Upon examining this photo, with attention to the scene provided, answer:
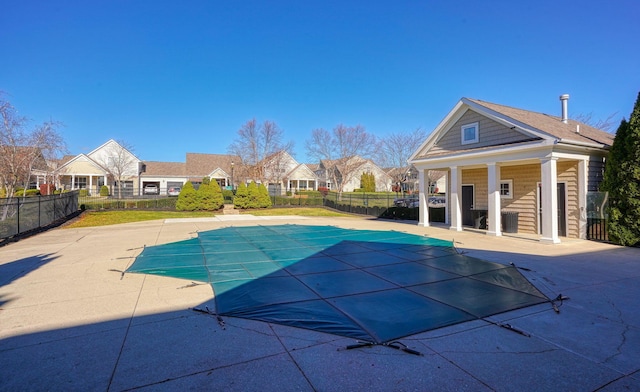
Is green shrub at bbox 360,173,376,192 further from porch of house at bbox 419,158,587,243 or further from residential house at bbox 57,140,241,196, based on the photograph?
porch of house at bbox 419,158,587,243

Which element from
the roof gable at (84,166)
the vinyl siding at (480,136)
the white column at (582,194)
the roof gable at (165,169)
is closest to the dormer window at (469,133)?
the vinyl siding at (480,136)

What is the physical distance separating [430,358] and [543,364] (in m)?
1.05

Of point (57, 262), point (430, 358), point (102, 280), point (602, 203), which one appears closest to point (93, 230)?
point (57, 262)

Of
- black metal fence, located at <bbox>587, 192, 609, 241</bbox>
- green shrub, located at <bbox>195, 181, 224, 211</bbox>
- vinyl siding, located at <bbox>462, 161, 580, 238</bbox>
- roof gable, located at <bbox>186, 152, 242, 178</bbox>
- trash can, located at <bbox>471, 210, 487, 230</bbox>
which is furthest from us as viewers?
roof gable, located at <bbox>186, 152, 242, 178</bbox>

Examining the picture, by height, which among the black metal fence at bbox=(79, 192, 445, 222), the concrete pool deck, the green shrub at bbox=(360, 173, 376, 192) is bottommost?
the concrete pool deck

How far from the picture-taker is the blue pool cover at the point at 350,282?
4.14m

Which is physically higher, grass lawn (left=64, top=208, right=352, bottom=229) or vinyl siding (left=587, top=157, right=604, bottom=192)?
vinyl siding (left=587, top=157, right=604, bottom=192)

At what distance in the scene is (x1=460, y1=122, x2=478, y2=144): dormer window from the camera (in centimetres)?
1293

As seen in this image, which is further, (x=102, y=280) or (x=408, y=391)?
(x=102, y=280)

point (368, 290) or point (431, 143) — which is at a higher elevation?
point (431, 143)

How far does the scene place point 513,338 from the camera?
141 inches

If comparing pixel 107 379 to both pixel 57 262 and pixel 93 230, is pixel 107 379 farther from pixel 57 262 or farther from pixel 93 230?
pixel 93 230

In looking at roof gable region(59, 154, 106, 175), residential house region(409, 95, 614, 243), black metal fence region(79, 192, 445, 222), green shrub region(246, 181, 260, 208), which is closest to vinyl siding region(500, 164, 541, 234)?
residential house region(409, 95, 614, 243)

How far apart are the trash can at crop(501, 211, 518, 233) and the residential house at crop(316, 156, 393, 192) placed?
89.1 feet
